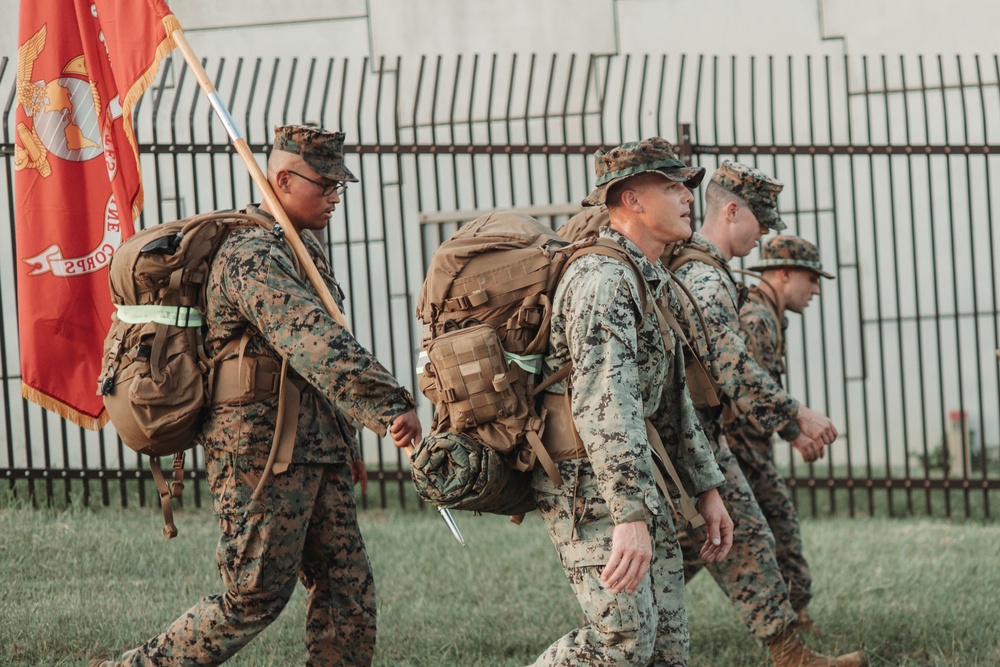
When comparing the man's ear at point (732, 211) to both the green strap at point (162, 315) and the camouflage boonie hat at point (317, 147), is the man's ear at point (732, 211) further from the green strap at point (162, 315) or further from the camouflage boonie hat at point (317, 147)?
the green strap at point (162, 315)

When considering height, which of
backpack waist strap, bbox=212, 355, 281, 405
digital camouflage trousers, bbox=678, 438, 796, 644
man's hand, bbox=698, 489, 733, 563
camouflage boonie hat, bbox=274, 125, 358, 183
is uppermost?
camouflage boonie hat, bbox=274, 125, 358, 183

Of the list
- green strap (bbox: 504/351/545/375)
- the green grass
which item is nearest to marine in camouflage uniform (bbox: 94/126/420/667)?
green strap (bbox: 504/351/545/375)

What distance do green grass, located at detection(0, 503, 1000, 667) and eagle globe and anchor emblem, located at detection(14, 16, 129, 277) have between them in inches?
59.3

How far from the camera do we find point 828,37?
381 inches

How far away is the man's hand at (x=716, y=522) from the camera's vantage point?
11.5 feet

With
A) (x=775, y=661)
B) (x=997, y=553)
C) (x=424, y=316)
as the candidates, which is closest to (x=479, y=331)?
(x=424, y=316)

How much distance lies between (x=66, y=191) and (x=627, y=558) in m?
3.31

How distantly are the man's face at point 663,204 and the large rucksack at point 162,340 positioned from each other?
1320 mm

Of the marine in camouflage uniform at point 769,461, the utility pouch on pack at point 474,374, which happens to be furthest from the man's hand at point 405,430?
the marine in camouflage uniform at point 769,461

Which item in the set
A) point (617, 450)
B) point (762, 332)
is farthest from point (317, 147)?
point (762, 332)

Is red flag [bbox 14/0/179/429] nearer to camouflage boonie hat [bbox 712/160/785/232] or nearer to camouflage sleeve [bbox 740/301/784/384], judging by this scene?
camouflage boonie hat [bbox 712/160/785/232]

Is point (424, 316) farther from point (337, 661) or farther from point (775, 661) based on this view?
point (775, 661)

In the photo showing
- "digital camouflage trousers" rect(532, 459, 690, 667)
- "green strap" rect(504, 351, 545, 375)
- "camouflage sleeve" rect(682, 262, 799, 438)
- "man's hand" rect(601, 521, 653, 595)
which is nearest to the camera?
"man's hand" rect(601, 521, 653, 595)

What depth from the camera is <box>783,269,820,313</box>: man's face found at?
552 cm
